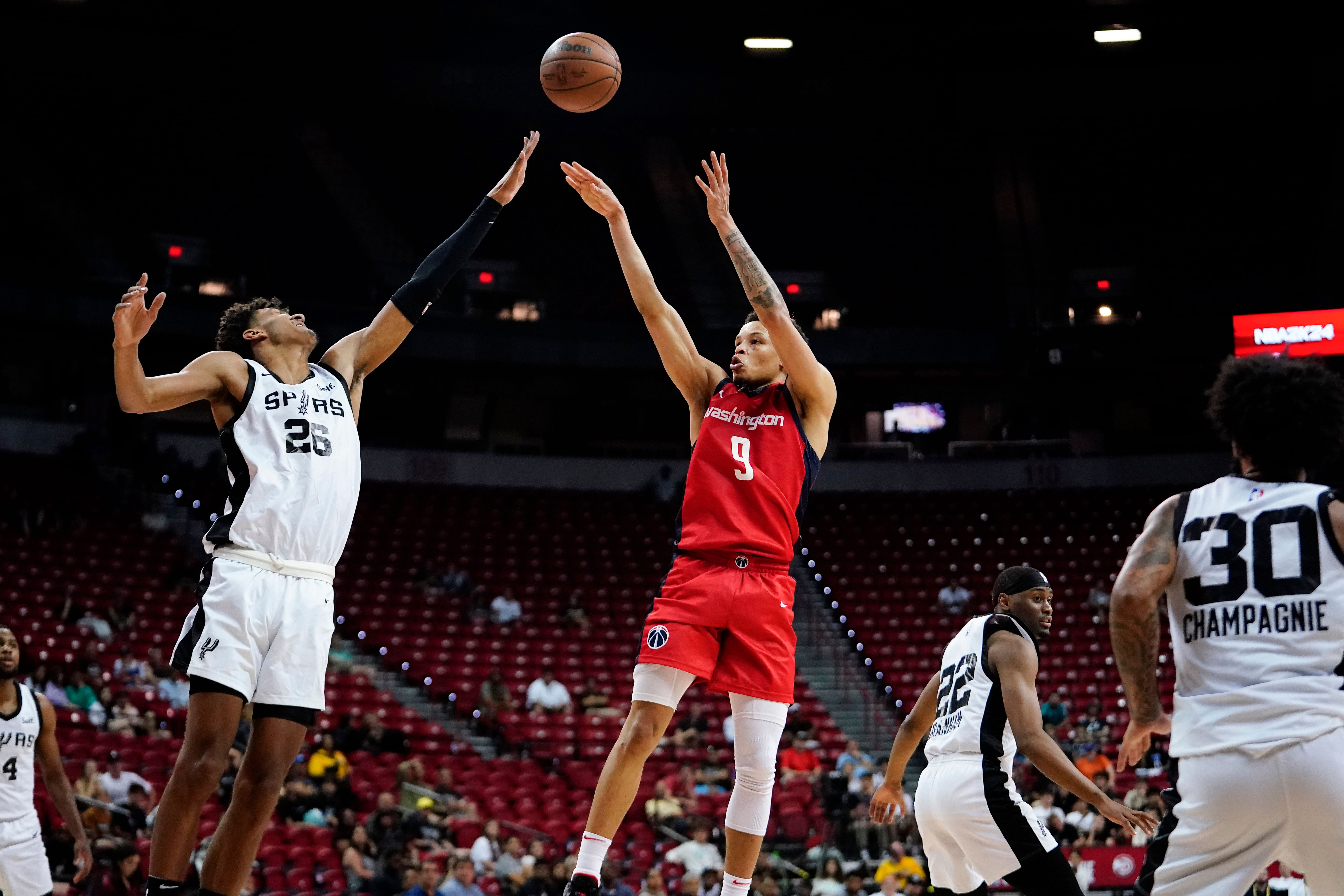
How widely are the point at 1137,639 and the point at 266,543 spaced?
10.8 ft

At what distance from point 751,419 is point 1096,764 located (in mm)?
12798

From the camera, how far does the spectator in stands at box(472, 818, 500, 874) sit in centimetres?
1421

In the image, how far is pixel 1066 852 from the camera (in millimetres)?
14203

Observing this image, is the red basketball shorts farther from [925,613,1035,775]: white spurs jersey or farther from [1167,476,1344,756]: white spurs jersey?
[1167,476,1344,756]: white spurs jersey

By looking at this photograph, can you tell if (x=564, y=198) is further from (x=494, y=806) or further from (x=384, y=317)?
(x=384, y=317)

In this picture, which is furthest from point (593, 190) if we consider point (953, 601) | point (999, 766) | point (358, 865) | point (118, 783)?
point (953, 601)

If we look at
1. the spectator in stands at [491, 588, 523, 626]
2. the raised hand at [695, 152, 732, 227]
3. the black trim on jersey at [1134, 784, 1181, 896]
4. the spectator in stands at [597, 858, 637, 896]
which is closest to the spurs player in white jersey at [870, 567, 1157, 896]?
the black trim on jersey at [1134, 784, 1181, 896]

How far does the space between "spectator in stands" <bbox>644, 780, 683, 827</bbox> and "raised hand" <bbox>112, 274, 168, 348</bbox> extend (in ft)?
37.9

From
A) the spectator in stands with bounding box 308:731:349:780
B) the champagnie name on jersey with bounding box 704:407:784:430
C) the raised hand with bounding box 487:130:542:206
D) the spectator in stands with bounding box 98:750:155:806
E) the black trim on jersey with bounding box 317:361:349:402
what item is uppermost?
the raised hand with bounding box 487:130:542:206

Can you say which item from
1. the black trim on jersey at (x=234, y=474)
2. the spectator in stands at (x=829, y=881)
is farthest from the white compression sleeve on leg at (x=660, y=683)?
the spectator in stands at (x=829, y=881)

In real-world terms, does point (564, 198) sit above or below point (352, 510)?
above

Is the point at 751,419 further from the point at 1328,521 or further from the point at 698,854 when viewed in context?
the point at 698,854

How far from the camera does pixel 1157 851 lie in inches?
157

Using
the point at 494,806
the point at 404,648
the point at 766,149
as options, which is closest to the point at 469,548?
the point at 404,648
